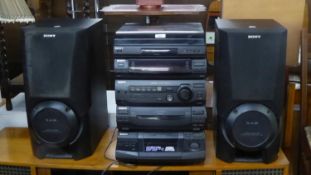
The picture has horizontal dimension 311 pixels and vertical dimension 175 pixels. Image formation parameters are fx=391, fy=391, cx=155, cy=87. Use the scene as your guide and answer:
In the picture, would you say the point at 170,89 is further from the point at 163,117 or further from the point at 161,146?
the point at 161,146

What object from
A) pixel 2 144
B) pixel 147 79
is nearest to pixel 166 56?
pixel 147 79

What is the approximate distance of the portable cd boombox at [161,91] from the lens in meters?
1.38

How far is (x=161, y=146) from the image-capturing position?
4.61 feet

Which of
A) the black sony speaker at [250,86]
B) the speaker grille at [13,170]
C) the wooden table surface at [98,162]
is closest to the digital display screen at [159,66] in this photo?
the black sony speaker at [250,86]

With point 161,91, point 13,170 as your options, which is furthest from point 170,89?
point 13,170

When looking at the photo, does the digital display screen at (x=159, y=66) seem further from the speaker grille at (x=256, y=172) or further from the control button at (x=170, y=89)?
the speaker grille at (x=256, y=172)

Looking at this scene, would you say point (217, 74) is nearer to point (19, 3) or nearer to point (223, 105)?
point (223, 105)

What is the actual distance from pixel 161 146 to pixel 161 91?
0.20 meters

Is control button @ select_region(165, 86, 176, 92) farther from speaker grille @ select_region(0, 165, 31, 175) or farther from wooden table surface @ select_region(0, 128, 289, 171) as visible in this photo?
speaker grille @ select_region(0, 165, 31, 175)

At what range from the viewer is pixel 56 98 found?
1365mm

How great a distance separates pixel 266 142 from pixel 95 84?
0.65 meters

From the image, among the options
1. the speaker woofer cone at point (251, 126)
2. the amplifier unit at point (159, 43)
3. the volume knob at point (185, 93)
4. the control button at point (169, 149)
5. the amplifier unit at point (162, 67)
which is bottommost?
the control button at point (169, 149)

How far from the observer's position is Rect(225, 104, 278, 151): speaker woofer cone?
1.33 m

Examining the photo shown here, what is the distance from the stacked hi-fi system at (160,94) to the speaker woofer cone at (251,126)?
4.6 inches
